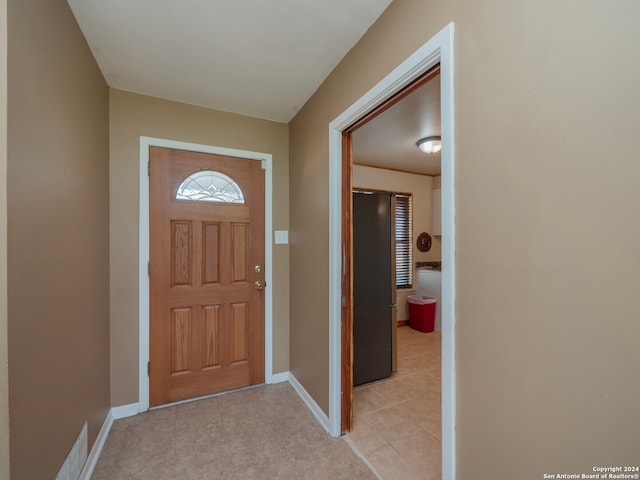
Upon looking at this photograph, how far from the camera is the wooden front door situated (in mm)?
2188

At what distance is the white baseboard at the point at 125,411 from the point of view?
2.04 m

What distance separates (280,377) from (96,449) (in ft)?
4.43

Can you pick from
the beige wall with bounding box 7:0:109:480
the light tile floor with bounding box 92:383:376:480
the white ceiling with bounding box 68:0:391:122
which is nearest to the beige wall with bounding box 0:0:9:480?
the beige wall with bounding box 7:0:109:480

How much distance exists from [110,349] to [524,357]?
2536 mm

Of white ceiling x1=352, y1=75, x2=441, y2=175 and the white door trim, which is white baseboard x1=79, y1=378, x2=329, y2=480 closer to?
the white door trim

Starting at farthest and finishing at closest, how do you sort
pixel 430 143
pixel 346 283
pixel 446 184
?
pixel 430 143 < pixel 346 283 < pixel 446 184

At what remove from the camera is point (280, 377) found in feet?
8.46

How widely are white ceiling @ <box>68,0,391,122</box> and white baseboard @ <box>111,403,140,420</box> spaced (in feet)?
7.95

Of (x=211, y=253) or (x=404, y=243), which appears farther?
(x=404, y=243)

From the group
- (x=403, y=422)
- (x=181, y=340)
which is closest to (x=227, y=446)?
(x=181, y=340)

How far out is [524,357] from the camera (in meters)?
0.83

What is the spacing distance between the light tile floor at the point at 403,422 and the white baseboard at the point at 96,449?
1.53m

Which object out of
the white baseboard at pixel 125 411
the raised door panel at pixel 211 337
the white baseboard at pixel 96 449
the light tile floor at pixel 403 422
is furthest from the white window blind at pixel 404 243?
the white baseboard at pixel 96 449

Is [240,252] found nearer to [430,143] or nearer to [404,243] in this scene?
[430,143]
